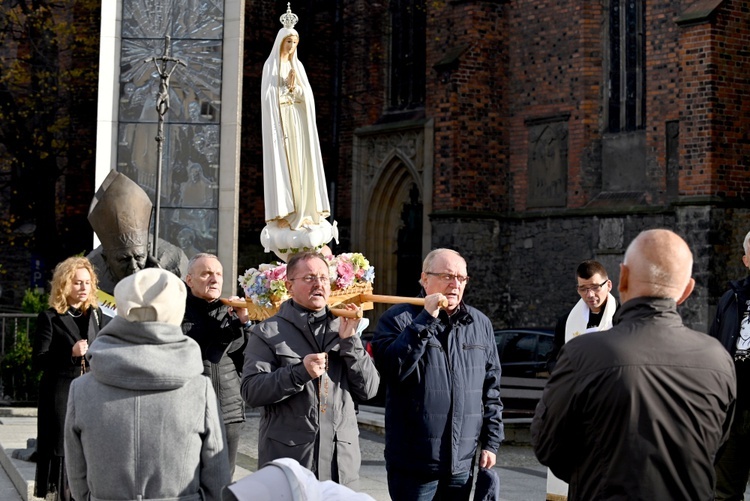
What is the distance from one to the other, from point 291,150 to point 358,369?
4.54 metres

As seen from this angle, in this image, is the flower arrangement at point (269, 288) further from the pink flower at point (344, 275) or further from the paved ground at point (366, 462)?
the paved ground at point (366, 462)

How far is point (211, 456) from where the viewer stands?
4.46 metres

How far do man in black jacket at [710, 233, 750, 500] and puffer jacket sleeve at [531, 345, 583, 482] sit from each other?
3176 millimetres

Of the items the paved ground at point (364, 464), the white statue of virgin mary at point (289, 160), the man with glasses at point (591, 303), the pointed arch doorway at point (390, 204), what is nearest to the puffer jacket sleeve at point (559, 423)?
the man with glasses at point (591, 303)

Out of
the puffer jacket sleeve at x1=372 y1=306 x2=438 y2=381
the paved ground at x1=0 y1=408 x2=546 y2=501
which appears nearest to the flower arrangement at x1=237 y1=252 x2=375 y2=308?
the paved ground at x1=0 y1=408 x2=546 y2=501

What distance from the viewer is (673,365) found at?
13.7 ft

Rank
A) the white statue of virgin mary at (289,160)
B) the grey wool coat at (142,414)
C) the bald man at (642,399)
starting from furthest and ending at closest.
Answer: the white statue of virgin mary at (289,160) < the grey wool coat at (142,414) < the bald man at (642,399)

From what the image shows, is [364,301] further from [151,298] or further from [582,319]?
A: [151,298]

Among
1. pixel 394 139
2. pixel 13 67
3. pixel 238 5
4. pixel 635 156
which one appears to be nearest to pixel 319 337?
pixel 238 5

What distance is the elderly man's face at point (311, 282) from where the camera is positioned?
559cm

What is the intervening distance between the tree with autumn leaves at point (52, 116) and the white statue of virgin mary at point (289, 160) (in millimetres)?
16853

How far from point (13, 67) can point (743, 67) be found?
50.3 ft

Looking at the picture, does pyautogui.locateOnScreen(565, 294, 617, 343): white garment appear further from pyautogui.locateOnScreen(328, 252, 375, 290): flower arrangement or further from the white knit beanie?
the white knit beanie

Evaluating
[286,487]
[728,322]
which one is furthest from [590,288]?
[286,487]
